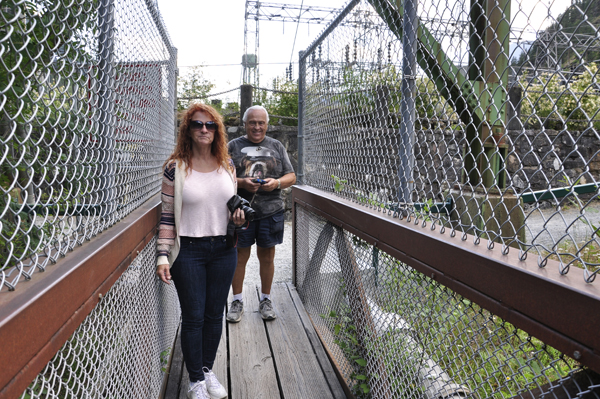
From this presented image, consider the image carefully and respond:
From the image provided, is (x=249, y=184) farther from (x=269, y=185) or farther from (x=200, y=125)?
(x=200, y=125)

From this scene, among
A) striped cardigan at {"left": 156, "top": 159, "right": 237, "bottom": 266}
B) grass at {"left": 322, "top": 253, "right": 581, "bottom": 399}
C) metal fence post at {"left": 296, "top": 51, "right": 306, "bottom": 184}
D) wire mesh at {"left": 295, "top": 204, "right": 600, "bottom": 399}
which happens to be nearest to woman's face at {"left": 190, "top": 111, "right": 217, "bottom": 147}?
striped cardigan at {"left": 156, "top": 159, "right": 237, "bottom": 266}

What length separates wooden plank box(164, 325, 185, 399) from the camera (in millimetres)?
2697

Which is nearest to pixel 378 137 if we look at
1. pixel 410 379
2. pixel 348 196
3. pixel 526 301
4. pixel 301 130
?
pixel 348 196

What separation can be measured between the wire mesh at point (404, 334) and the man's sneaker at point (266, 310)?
361mm

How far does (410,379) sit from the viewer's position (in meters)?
1.95

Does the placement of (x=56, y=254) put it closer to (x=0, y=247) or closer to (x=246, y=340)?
(x=0, y=247)

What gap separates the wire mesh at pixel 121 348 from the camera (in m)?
1.31

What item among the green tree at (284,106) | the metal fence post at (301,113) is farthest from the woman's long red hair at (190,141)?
the green tree at (284,106)

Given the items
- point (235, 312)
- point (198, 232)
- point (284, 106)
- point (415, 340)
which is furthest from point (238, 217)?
point (284, 106)

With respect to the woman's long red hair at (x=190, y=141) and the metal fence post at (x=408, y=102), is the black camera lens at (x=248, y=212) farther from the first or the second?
the metal fence post at (x=408, y=102)

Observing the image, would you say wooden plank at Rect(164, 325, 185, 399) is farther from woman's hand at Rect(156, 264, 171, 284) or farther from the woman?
woman's hand at Rect(156, 264, 171, 284)

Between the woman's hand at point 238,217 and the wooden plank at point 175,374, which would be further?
the wooden plank at point 175,374

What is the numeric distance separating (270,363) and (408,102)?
206cm

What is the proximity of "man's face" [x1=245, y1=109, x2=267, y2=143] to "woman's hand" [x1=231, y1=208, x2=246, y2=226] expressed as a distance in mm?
1226
